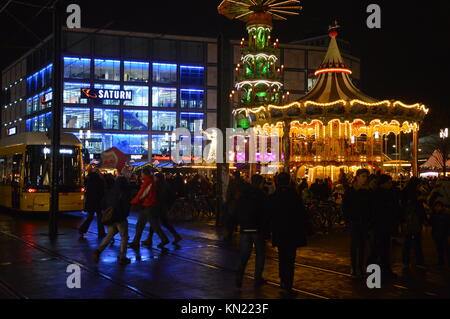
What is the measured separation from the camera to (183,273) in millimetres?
10086

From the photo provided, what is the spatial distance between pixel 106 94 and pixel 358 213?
6145 centimetres

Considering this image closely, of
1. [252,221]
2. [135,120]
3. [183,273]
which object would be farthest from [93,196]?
[135,120]

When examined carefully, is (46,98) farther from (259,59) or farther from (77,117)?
(259,59)

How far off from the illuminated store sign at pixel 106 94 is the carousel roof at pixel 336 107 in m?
41.0

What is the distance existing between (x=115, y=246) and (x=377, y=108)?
16780mm

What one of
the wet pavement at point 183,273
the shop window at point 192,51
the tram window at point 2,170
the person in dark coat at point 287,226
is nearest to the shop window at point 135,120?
the shop window at point 192,51

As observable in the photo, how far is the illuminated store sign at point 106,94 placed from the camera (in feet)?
219

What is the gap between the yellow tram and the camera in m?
20.6

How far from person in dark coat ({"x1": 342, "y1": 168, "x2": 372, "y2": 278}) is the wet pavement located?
0.37m

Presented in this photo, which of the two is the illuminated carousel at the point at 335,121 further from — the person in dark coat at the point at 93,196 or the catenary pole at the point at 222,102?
the person in dark coat at the point at 93,196

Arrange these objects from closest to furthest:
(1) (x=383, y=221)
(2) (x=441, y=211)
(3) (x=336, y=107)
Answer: (1) (x=383, y=221)
(2) (x=441, y=211)
(3) (x=336, y=107)

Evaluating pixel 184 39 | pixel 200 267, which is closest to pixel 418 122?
pixel 200 267

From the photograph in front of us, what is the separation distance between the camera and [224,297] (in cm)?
811

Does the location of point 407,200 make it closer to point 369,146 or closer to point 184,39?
point 369,146
